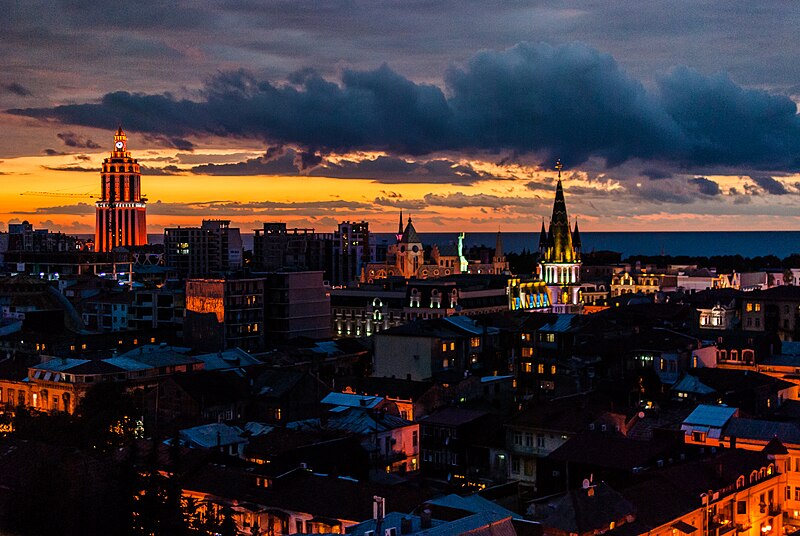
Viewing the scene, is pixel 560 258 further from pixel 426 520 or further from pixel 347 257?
pixel 426 520

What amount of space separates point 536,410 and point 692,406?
7903 mm

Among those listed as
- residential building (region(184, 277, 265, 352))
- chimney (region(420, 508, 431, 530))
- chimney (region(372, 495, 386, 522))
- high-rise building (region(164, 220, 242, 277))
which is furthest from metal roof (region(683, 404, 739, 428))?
high-rise building (region(164, 220, 242, 277))

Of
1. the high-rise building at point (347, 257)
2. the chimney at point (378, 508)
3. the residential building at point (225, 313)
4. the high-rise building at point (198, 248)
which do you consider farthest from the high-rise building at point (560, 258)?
the chimney at point (378, 508)

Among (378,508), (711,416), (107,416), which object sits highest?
(711,416)

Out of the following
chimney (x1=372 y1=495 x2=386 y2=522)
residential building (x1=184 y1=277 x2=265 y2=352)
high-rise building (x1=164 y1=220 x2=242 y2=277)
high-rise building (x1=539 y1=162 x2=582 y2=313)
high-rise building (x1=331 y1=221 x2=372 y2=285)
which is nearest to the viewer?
chimney (x1=372 y1=495 x2=386 y2=522)

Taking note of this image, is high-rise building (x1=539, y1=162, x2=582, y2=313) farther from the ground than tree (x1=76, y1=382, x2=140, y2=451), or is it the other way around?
high-rise building (x1=539, y1=162, x2=582, y2=313)

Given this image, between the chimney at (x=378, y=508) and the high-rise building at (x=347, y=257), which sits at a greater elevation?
the high-rise building at (x=347, y=257)

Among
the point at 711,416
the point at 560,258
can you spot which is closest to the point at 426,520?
the point at 711,416

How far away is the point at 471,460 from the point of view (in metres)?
51.9

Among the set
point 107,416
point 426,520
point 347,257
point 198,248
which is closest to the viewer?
point 426,520

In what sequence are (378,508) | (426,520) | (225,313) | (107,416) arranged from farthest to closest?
(225,313)
(107,416)
(378,508)
(426,520)

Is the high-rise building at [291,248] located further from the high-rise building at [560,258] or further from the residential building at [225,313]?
the residential building at [225,313]

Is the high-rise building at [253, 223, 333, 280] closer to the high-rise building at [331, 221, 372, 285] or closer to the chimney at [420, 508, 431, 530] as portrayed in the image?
the high-rise building at [331, 221, 372, 285]

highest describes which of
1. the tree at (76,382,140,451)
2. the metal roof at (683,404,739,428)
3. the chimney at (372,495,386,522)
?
the metal roof at (683,404,739,428)
